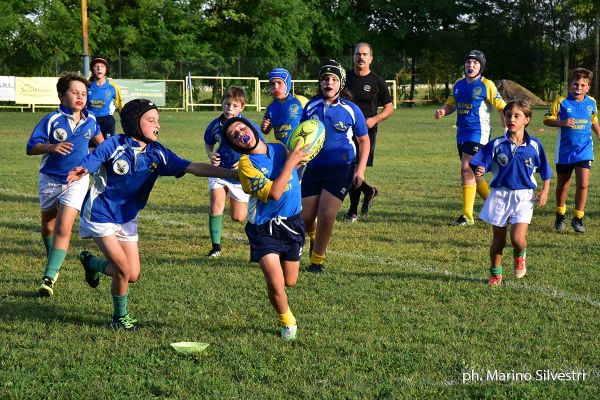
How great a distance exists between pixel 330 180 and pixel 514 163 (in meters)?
1.73

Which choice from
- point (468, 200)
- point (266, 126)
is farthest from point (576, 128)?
point (266, 126)

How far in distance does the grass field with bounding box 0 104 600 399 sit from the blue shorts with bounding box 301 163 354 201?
725mm

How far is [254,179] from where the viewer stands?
535 cm

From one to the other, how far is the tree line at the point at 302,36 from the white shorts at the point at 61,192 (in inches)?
1654

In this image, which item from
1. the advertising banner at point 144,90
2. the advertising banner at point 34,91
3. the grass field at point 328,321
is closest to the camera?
the grass field at point 328,321

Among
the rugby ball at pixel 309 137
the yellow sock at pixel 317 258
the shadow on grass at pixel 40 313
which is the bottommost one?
the shadow on grass at pixel 40 313

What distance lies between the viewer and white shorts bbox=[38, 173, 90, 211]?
7176mm

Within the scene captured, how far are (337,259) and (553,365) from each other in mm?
3526

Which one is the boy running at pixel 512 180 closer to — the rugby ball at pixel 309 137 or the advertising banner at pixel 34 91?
the rugby ball at pixel 309 137

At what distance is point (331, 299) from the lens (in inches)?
263

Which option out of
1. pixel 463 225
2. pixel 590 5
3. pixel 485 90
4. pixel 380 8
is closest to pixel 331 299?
pixel 463 225

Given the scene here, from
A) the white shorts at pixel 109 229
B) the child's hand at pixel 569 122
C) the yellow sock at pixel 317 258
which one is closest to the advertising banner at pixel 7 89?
the child's hand at pixel 569 122

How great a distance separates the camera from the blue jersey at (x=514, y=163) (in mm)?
7238

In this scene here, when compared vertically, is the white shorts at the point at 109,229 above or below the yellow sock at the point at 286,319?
above
